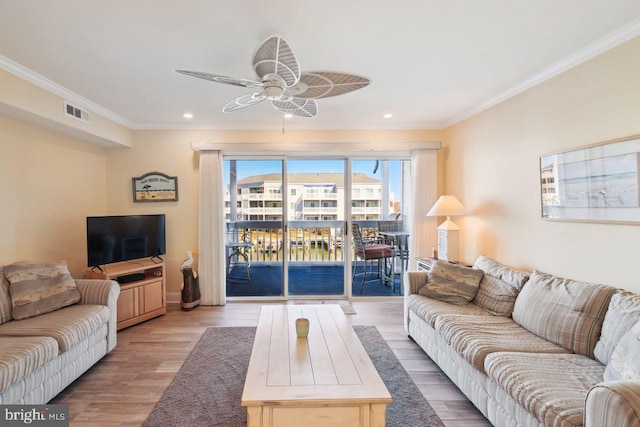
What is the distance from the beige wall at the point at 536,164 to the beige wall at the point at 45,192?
4.87m

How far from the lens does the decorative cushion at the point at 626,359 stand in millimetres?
1357

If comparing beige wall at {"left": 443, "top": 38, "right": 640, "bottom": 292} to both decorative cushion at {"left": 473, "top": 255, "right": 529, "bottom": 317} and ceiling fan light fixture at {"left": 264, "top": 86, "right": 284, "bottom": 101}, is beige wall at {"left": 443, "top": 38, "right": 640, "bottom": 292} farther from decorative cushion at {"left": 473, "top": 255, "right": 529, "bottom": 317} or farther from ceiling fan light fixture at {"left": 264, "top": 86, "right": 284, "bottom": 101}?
ceiling fan light fixture at {"left": 264, "top": 86, "right": 284, "bottom": 101}

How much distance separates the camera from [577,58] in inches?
87.2

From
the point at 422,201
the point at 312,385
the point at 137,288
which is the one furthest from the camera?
the point at 422,201

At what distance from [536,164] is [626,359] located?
5.78 feet

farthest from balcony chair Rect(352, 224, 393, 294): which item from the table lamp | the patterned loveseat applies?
the patterned loveseat

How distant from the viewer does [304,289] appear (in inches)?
179

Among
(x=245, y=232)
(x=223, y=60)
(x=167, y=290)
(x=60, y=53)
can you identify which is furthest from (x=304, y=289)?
(x=60, y=53)

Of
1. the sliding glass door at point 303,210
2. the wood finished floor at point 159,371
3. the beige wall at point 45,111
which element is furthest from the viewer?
the sliding glass door at point 303,210

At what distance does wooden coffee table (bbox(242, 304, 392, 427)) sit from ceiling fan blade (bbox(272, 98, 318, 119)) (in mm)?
1788

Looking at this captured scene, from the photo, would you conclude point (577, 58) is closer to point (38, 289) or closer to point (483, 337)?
point (483, 337)

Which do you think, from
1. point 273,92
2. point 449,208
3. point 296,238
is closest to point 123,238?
point 296,238

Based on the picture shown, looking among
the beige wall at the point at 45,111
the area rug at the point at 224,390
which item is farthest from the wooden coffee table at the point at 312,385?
the beige wall at the point at 45,111

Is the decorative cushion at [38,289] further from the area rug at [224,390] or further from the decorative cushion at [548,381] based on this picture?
the decorative cushion at [548,381]
